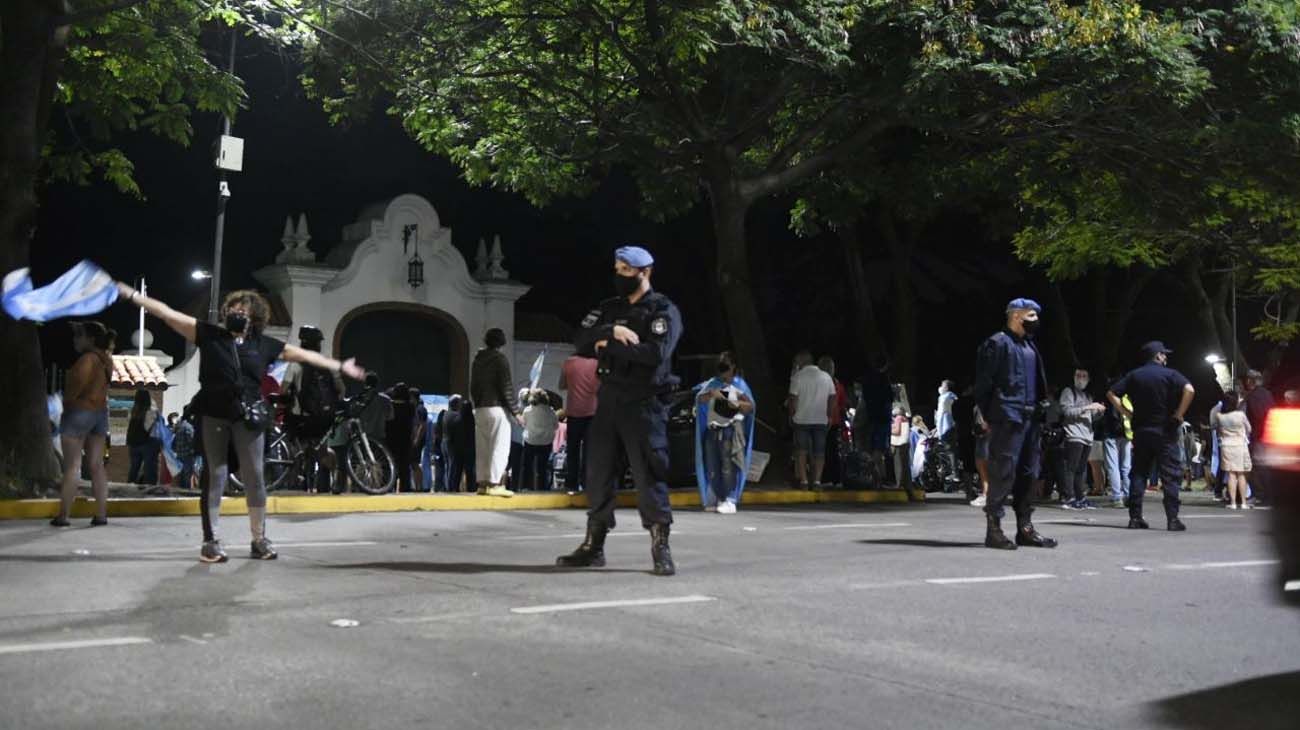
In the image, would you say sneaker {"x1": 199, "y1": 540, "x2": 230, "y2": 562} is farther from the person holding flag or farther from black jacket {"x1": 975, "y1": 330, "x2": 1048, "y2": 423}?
the person holding flag

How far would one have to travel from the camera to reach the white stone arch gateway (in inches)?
1258

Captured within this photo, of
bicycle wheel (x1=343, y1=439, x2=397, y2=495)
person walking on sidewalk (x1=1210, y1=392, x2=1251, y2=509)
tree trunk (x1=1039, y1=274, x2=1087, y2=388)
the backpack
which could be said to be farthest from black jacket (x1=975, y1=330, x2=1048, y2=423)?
tree trunk (x1=1039, y1=274, x2=1087, y2=388)

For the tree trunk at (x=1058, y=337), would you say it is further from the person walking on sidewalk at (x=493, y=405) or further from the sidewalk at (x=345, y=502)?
the person walking on sidewalk at (x=493, y=405)

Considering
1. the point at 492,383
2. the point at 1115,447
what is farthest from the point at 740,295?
the point at 1115,447

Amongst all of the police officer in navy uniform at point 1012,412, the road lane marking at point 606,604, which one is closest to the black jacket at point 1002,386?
the police officer in navy uniform at point 1012,412

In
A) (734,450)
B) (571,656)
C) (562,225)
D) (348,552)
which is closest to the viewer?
(571,656)

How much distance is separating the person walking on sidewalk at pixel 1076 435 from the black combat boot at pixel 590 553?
38.9ft

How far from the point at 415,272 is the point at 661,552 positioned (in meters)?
26.2

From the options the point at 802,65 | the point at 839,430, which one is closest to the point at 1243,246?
the point at 839,430

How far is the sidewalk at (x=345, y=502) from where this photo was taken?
13.0 metres

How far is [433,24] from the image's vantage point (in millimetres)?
17656

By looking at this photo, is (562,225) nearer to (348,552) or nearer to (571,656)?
(348,552)

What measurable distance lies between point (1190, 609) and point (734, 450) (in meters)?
8.82

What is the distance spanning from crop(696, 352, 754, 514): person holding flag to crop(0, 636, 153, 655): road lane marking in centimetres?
1022
